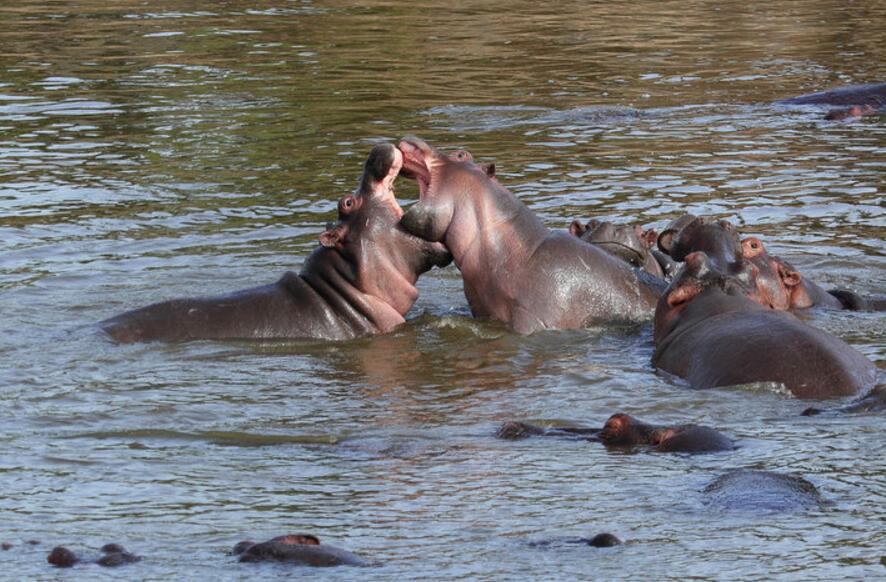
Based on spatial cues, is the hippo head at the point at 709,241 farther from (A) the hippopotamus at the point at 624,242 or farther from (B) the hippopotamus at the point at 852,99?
(B) the hippopotamus at the point at 852,99

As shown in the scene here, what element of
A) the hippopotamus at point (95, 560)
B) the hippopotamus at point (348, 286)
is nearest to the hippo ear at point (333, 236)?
the hippopotamus at point (348, 286)

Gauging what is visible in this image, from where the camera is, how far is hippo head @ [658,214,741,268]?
8.62m

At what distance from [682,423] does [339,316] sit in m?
2.71

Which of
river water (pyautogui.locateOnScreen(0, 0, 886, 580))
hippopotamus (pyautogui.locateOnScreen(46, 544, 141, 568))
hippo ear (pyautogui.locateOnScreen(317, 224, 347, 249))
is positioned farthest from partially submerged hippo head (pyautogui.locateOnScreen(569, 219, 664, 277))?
hippopotamus (pyautogui.locateOnScreen(46, 544, 141, 568))

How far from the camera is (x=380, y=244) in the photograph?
364 inches

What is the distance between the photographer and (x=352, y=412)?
750 centimetres

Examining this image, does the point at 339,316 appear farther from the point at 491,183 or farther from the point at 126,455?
the point at 126,455

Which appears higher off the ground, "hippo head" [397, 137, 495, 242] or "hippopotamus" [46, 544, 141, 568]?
"hippo head" [397, 137, 495, 242]

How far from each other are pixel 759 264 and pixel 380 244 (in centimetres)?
198

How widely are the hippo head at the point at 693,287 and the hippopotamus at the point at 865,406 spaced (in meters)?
1.30

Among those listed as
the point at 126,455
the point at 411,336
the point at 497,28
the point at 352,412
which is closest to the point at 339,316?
the point at 411,336

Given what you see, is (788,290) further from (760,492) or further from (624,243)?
(760,492)

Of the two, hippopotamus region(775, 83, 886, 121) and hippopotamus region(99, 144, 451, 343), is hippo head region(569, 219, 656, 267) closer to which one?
hippopotamus region(99, 144, 451, 343)

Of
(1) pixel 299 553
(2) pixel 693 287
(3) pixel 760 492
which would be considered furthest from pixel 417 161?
(1) pixel 299 553
